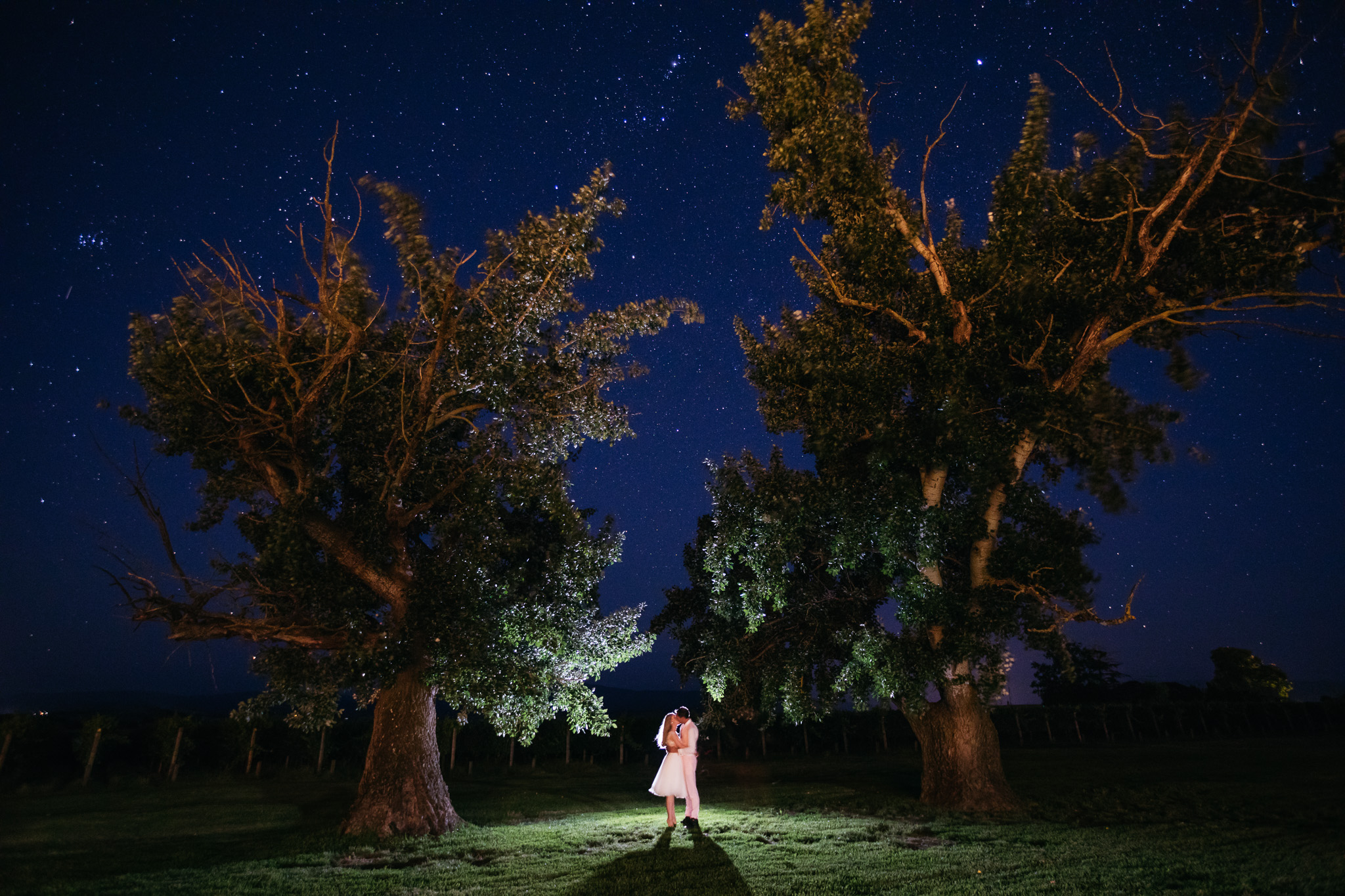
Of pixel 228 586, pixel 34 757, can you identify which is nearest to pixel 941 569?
pixel 228 586

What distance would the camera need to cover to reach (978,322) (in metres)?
14.6

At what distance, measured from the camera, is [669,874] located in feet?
28.1

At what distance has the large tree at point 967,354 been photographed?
1319 cm

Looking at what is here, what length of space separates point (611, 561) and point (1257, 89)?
14385 millimetres

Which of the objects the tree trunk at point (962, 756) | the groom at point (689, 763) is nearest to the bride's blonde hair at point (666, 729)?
the groom at point (689, 763)

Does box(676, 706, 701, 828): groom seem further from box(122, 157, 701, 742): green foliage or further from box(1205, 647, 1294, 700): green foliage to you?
box(1205, 647, 1294, 700): green foliage

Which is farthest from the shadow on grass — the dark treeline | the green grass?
the dark treeline

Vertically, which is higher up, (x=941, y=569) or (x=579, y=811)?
(x=941, y=569)

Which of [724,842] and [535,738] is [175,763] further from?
[724,842]

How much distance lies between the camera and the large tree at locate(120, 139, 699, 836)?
498 inches

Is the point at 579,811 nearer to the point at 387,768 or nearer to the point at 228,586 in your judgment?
the point at 387,768

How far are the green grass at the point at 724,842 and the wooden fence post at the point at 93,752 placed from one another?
898mm

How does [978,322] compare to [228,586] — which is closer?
[228,586]

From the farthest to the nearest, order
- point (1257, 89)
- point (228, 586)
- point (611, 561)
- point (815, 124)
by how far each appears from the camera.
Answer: point (611, 561), point (815, 124), point (228, 586), point (1257, 89)
